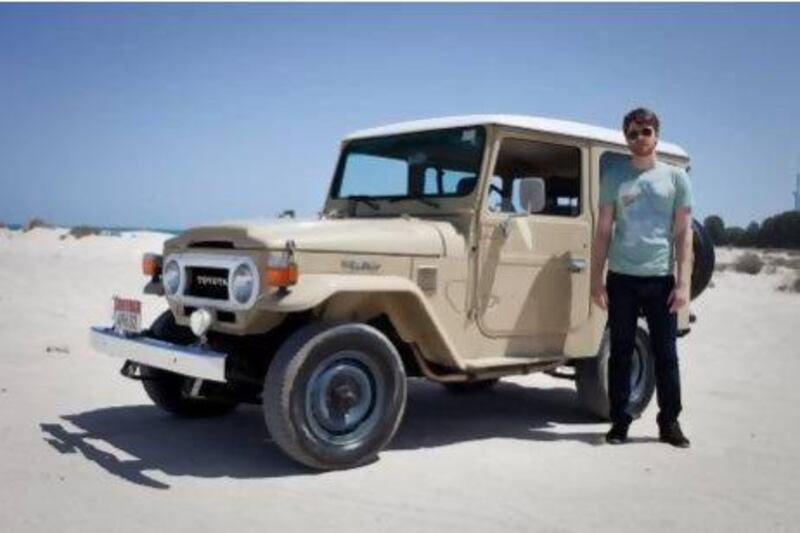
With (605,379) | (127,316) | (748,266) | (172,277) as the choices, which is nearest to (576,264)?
(605,379)

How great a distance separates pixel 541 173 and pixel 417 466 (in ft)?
8.18

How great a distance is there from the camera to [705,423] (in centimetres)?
649

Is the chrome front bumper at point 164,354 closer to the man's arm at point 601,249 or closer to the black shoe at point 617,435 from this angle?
the man's arm at point 601,249

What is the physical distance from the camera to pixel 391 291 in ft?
16.1

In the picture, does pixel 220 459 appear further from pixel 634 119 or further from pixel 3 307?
pixel 3 307

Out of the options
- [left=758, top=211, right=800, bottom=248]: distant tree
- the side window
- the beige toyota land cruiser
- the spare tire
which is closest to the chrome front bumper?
the beige toyota land cruiser

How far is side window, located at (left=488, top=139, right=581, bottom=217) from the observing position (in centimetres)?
586

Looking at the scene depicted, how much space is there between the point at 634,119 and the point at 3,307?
9.04 meters

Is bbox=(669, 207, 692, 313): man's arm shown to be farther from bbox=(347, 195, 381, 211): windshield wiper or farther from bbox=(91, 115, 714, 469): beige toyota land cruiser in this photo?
bbox=(347, 195, 381, 211): windshield wiper

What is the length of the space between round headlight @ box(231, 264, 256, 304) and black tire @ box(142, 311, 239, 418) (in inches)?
44.1

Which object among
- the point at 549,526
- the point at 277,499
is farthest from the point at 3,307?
the point at 549,526

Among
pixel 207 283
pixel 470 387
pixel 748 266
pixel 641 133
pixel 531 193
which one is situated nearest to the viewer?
pixel 207 283

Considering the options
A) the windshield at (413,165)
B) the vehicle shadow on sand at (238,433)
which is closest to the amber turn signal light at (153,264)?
the vehicle shadow on sand at (238,433)

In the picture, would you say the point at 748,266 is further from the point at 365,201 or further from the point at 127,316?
the point at 127,316
